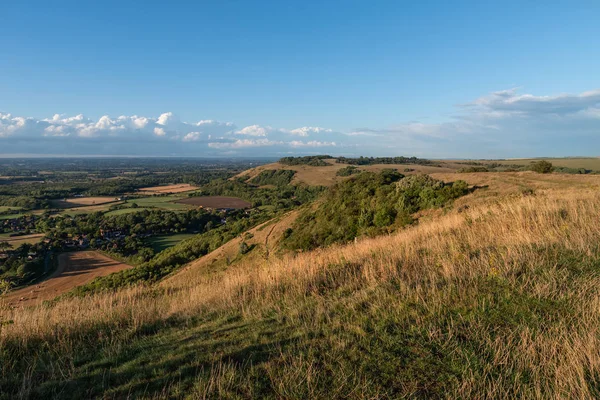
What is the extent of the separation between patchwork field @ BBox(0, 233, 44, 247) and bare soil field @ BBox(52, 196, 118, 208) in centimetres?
3711

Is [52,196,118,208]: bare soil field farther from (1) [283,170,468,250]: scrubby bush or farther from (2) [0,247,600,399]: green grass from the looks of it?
(2) [0,247,600,399]: green grass

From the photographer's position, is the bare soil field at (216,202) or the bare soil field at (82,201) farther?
the bare soil field at (82,201)

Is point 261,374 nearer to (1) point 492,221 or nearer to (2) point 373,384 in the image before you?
(2) point 373,384

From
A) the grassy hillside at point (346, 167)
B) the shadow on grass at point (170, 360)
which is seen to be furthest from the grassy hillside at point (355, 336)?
the grassy hillside at point (346, 167)

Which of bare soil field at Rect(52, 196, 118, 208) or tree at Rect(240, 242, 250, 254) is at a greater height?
tree at Rect(240, 242, 250, 254)

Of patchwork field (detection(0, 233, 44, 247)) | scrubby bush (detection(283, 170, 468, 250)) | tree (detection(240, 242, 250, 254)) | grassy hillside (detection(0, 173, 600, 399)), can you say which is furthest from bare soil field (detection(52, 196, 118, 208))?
grassy hillside (detection(0, 173, 600, 399))

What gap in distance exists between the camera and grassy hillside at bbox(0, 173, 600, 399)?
273 cm

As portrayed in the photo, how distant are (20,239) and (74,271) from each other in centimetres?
2585

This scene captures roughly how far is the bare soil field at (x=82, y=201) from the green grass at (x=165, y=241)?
160 ft

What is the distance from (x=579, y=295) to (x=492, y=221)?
20.3ft

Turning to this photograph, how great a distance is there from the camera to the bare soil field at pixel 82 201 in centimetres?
9219

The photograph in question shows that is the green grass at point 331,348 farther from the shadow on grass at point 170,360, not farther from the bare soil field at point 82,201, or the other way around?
the bare soil field at point 82,201

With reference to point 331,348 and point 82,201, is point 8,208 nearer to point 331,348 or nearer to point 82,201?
point 82,201

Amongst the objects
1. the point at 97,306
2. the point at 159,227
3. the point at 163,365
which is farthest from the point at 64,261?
the point at 163,365
